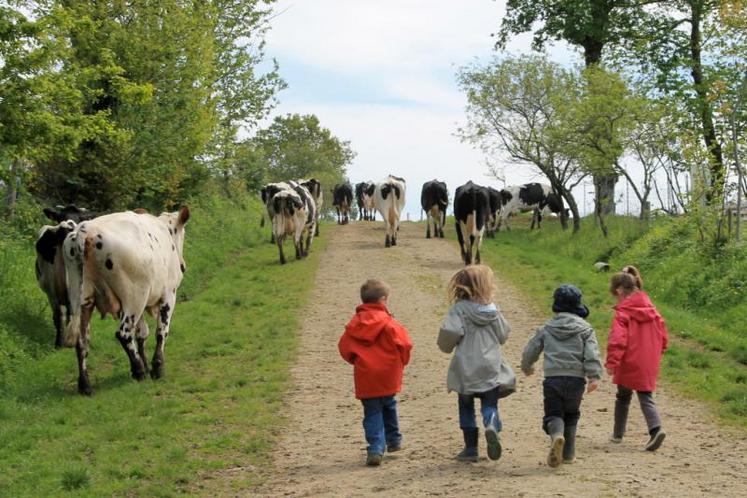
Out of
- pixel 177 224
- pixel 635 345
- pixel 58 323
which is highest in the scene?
pixel 177 224

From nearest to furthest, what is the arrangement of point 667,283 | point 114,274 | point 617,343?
point 617,343 → point 114,274 → point 667,283

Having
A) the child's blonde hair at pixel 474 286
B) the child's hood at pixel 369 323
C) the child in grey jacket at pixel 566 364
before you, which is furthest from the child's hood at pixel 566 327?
the child's hood at pixel 369 323

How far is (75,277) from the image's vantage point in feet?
39.0

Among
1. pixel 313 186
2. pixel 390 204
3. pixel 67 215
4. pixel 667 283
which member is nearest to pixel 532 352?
pixel 67 215

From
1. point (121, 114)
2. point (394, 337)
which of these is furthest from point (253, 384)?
point (121, 114)

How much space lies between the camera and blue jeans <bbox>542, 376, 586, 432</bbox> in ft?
27.1

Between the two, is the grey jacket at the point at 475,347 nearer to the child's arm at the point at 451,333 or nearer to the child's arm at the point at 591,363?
the child's arm at the point at 451,333

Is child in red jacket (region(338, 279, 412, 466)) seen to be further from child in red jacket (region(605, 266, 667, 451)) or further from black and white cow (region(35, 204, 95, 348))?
black and white cow (region(35, 204, 95, 348))

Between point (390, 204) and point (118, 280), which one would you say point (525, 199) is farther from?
point (118, 280)

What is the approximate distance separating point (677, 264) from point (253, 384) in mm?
11971

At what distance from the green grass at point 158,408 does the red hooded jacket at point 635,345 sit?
11.7 ft

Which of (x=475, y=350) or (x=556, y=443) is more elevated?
(x=475, y=350)

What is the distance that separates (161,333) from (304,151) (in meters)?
60.9

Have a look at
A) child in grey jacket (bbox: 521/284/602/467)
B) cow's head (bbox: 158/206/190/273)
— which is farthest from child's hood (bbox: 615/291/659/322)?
cow's head (bbox: 158/206/190/273)
